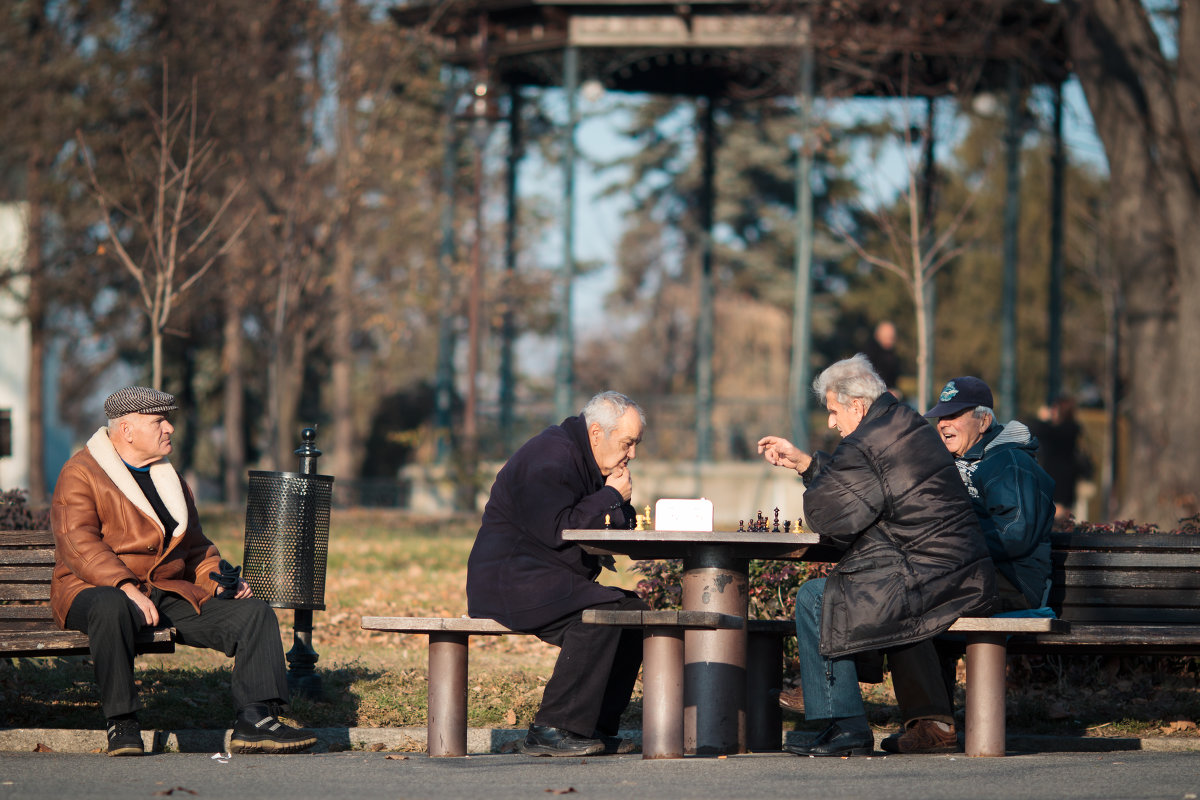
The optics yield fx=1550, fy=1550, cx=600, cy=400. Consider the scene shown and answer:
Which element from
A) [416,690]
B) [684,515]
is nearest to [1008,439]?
[684,515]

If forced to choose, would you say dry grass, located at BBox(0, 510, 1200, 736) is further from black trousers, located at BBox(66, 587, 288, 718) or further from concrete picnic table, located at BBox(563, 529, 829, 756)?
concrete picnic table, located at BBox(563, 529, 829, 756)

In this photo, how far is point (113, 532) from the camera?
6621 millimetres

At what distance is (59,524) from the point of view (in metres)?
6.50

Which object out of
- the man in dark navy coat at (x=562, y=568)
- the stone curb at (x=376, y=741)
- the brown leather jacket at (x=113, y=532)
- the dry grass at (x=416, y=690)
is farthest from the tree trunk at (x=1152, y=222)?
the brown leather jacket at (x=113, y=532)

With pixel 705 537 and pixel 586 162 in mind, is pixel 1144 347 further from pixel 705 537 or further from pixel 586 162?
pixel 586 162

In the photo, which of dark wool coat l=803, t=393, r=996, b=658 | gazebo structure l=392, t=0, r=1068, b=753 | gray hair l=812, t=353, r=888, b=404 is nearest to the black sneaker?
dark wool coat l=803, t=393, r=996, b=658

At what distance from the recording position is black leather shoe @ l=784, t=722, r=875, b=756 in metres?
6.38

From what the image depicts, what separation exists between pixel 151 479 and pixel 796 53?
1230 cm

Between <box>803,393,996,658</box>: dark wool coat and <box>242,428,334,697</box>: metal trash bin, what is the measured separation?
2709mm

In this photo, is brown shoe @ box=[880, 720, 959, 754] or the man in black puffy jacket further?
brown shoe @ box=[880, 720, 959, 754]

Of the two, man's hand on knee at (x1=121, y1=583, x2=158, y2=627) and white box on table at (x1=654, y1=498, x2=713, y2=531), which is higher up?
white box on table at (x1=654, y1=498, x2=713, y2=531)

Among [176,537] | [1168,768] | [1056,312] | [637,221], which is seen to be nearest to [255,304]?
[1056,312]

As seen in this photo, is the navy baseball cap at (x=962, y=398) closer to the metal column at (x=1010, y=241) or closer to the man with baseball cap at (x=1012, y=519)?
the man with baseball cap at (x=1012, y=519)

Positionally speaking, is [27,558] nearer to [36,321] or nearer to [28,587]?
[28,587]
